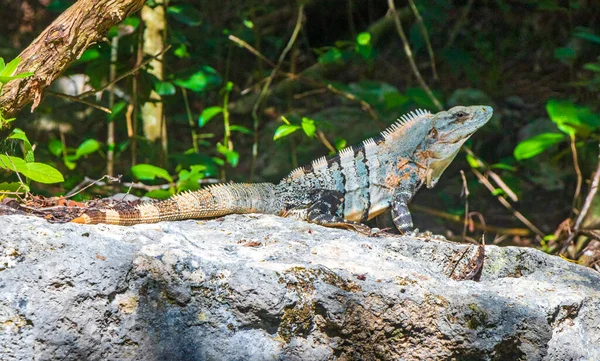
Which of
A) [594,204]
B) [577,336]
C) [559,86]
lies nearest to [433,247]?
[577,336]

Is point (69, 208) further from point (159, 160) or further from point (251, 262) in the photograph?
point (159, 160)

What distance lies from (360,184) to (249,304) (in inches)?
84.2

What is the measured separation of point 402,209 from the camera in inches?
177

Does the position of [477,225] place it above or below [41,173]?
below

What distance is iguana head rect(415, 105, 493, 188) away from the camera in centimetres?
482

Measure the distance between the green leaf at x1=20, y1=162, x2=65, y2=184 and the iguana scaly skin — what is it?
556 millimetres

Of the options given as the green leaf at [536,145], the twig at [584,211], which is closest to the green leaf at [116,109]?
the green leaf at [536,145]

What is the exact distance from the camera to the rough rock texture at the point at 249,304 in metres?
2.44

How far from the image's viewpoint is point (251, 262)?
2.72 metres

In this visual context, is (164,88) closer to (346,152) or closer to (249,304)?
(346,152)

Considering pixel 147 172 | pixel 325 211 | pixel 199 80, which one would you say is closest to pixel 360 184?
pixel 325 211

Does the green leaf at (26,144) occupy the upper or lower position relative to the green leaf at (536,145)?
upper

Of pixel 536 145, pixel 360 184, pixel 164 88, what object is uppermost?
pixel 164 88

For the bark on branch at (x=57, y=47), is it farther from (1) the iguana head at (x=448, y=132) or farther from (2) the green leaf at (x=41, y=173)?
(1) the iguana head at (x=448, y=132)
